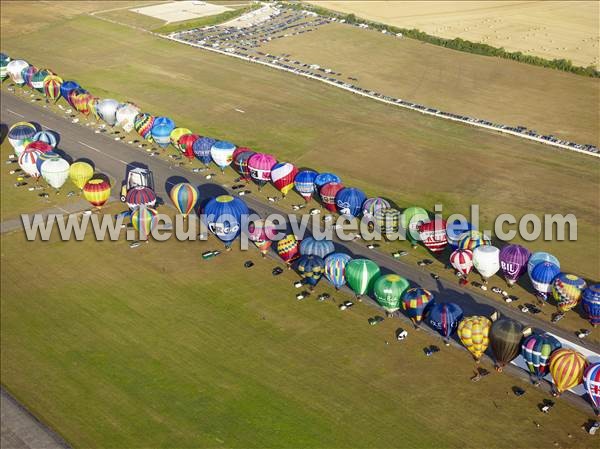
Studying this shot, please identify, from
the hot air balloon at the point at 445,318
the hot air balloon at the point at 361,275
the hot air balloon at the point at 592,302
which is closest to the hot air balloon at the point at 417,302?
the hot air balloon at the point at 445,318

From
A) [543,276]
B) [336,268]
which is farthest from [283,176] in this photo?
[543,276]

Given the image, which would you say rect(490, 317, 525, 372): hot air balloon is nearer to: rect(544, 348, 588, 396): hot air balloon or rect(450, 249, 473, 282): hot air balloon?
rect(544, 348, 588, 396): hot air balloon

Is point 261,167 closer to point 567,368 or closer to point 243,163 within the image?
point 243,163

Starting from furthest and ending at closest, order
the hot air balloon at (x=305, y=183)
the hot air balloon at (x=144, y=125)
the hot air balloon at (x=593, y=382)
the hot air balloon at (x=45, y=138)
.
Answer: the hot air balloon at (x=144, y=125) → the hot air balloon at (x=45, y=138) → the hot air balloon at (x=305, y=183) → the hot air balloon at (x=593, y=382)

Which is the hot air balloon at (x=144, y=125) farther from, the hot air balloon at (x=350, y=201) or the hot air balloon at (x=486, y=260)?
the hot air balloon at (x=486, y=260)

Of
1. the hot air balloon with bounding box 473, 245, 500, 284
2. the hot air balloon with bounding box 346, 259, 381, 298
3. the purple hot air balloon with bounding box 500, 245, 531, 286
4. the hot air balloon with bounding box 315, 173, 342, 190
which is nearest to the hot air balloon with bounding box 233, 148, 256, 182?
the hot air balloon with bounding box 315, 173, 342, 190

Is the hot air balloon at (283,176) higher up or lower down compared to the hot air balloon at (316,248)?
higher up

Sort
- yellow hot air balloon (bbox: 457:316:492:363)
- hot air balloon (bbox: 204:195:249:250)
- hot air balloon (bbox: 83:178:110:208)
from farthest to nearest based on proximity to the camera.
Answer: hot air balloon (bbox: 83:178:110:208)
hot air balloon (bbox: 204:195:249:250)
yellow hot air balloon (bbox: 457:316:492:363)
